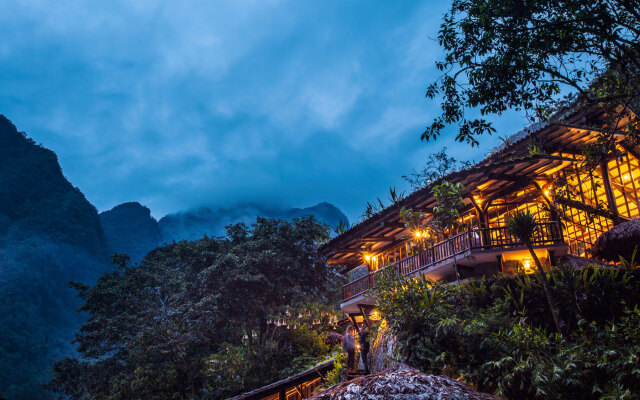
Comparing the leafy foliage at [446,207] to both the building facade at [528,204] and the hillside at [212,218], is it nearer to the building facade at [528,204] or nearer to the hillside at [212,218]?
the building facade at [528,204]

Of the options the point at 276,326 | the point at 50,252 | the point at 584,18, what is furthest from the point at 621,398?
the point at 50,252

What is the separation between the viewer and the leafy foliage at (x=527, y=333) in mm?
6941

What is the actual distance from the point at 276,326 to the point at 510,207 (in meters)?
13.5

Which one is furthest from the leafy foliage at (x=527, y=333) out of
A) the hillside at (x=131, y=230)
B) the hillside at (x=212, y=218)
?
the hillside at (x=212, y=218)

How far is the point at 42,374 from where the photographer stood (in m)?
40.5

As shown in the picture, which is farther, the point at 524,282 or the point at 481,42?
the point at 524,282

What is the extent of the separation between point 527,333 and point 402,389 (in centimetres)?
556

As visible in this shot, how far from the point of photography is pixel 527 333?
827 cm

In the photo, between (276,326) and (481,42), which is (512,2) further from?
(276,326)

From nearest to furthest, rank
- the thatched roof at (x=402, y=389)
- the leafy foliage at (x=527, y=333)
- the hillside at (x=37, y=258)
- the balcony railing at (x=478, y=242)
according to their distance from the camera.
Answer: the thatched roof at (x=402, y=389) < the leafy foliage at (x=527, y=333) < the balcony railing at (x=478, y=242) < the hillside at (x=37, y=258)

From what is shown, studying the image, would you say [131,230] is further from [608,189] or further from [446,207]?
[608,189]

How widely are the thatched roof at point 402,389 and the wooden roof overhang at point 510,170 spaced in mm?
10789

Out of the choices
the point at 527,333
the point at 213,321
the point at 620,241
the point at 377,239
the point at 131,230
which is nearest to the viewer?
the point at 527,333

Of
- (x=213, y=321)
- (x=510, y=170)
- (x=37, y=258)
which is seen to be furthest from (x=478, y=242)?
(x=37, y=258)
